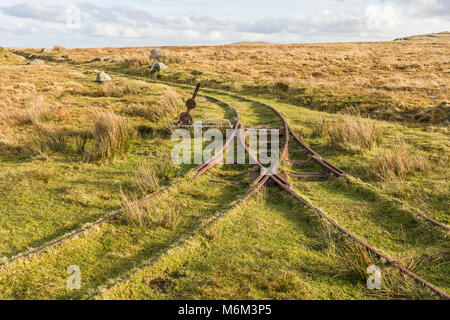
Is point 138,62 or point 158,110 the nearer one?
point 158,110

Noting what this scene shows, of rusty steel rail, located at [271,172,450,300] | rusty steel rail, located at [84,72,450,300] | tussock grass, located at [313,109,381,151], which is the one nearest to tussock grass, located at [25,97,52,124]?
rusty steel rail, located at [84,72,450,300]

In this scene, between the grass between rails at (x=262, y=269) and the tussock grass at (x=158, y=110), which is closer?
the grass between rails at (x=262, y=269)

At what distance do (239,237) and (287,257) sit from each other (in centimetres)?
72

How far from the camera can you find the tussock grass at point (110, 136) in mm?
7099

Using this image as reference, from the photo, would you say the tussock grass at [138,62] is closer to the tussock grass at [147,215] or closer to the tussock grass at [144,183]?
the tussock grass at [144,183]

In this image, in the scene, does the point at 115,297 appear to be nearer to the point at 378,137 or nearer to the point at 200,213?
the point at 200,213

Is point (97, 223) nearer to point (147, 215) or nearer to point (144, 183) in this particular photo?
point (147, 215)

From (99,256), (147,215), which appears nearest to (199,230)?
(147,215)

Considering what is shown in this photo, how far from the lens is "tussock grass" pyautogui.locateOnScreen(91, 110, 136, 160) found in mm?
7099

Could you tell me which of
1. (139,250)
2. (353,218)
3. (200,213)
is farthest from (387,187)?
(139,250)

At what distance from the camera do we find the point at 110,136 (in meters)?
7.27

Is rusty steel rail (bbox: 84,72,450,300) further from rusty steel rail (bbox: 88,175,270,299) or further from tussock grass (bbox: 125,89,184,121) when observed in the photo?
tussock grass (bbox: 125,89,184,121)

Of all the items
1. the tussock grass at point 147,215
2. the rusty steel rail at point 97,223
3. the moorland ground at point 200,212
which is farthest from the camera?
the tussock grass at point 147,215

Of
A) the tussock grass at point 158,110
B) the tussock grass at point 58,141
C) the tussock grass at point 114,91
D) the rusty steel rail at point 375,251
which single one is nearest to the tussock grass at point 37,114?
the tussock grass at point 58,141
